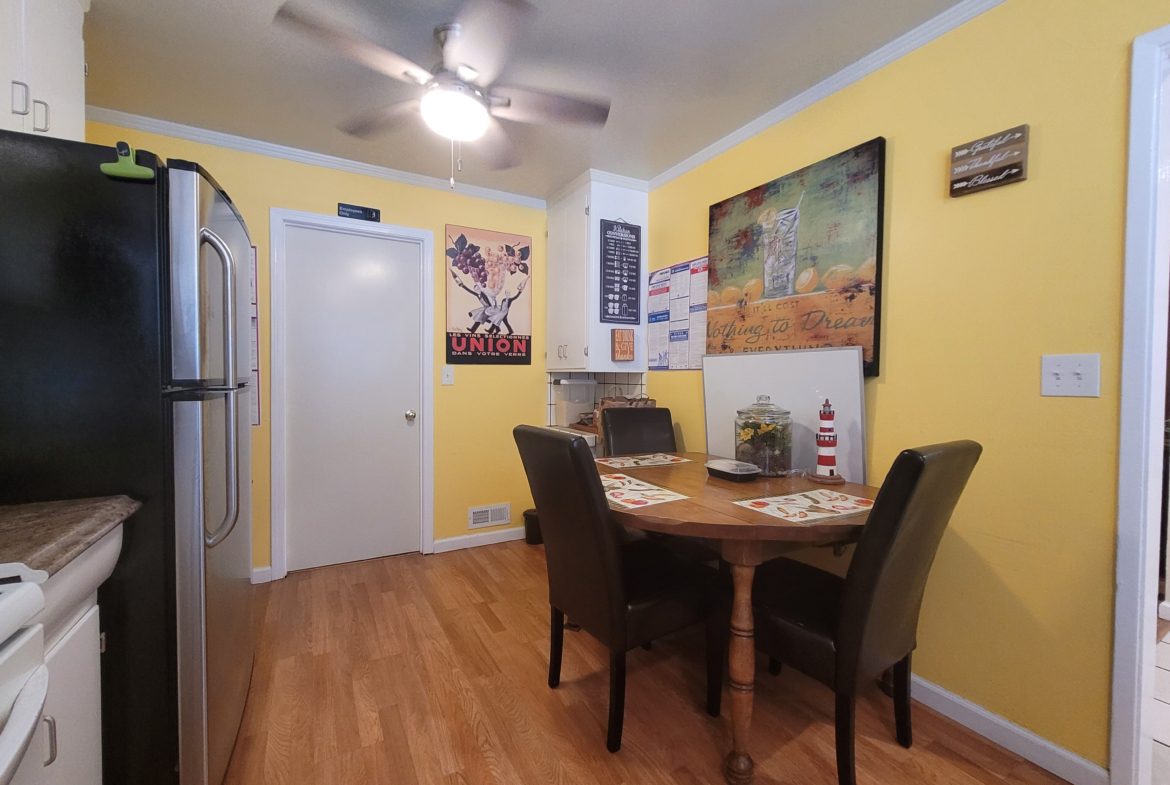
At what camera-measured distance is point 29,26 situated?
121 cm

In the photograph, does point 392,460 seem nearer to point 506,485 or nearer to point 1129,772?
point 506,485

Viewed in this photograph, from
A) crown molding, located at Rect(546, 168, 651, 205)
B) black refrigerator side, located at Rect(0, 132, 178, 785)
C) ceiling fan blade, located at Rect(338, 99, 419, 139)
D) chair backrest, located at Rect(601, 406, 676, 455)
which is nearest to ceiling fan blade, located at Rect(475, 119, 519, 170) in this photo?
ceiling fan blade, located at Rect(338, 99, 419, 139)

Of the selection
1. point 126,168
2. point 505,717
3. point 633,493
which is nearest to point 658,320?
point 633,493

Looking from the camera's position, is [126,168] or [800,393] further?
[800,393]

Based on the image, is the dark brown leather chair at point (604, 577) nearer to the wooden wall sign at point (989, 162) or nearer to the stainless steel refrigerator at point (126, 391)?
the stainless steel refrigerator at point (126, 391)

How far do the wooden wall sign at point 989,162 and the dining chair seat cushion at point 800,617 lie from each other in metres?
1.39

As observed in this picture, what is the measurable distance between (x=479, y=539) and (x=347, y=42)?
9.01 ft

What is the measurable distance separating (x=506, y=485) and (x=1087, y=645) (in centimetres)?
281

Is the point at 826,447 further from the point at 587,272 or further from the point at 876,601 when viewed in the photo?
the point at 587,272

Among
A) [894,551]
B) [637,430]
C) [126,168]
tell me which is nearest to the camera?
[126,168]

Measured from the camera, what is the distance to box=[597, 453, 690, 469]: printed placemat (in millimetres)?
2053

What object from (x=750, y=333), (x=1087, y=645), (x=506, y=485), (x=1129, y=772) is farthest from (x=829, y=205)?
(x=506, y=485)

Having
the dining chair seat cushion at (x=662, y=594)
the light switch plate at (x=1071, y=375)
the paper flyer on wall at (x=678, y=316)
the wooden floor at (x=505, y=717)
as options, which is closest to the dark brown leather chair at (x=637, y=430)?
the paper flyer on wall at (x=678, y=316)

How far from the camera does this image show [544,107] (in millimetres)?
1742
